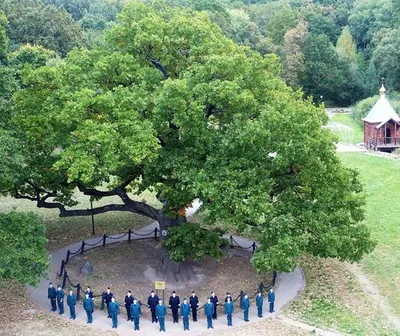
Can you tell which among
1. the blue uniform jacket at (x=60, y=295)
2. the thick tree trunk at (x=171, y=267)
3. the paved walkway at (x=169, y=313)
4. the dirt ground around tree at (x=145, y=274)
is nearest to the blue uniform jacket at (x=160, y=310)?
the paved walkway at (x=169, y=313)

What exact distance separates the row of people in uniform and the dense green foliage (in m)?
1.80


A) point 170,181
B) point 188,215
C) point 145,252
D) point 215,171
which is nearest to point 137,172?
point 170,181

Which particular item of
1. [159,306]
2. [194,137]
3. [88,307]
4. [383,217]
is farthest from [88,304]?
[383,217]

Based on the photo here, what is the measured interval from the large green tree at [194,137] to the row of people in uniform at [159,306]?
152 cm

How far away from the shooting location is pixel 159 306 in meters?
18.0

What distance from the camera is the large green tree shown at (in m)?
18.6

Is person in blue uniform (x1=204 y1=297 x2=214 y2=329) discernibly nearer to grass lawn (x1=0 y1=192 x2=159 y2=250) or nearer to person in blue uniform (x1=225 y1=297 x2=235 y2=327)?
person in blue uniform (x1=225 y1=297 x2=235 y2=327)

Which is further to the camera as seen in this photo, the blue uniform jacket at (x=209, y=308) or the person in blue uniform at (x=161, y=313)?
the blue uniform jacket at (x=209, y=308)

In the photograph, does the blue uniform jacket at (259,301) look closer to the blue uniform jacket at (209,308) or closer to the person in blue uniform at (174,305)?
the blue uniform jacket at (209,308)

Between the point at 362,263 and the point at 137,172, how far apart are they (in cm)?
1042

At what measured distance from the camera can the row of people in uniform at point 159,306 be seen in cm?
1825

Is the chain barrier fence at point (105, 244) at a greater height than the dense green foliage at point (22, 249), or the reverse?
the dense green foliage at point (22, 249)

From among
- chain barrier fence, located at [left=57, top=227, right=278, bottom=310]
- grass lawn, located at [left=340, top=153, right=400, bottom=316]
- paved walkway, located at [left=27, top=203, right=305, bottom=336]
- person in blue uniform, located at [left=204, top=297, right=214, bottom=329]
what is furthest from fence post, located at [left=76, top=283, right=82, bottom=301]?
grass lawn, located at [left=340, top=153, right=400, bottom=316]

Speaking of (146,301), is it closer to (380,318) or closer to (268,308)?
(268,308)
